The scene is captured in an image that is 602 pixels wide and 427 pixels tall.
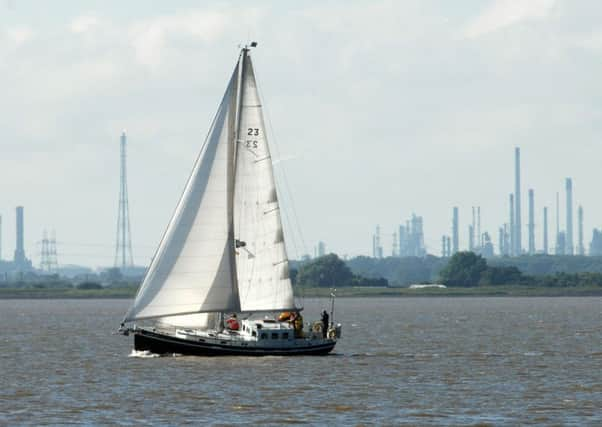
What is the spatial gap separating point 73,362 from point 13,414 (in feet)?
91.3

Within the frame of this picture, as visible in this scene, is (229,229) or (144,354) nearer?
(229,229)

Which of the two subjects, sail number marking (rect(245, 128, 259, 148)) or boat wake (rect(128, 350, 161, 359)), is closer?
sail number marking (rect(245, 128, 259, 148))

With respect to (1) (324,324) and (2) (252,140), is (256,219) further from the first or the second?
(1) (324,324)

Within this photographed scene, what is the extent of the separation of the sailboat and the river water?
137 cm

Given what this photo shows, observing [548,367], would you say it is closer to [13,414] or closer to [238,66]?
[238,66]

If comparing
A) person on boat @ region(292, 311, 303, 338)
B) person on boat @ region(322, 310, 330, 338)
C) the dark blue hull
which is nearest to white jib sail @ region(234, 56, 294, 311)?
person on boat @ region(292, 311, 303, 338)

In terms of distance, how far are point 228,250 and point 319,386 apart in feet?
50.9

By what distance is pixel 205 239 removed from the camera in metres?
80.4

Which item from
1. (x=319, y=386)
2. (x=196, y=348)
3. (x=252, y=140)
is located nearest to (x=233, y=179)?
(x=252, y=140)

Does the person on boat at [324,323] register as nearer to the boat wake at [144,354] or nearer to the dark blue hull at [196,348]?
the dark blue hull at [196,348]

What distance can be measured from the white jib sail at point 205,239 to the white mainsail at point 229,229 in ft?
0.17

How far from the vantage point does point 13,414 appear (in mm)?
57312

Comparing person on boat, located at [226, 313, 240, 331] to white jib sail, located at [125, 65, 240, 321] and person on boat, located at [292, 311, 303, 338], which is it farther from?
person on boat, located at [292, 311, 303, 338]

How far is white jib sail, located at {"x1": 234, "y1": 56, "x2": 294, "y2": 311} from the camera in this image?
80.8m
